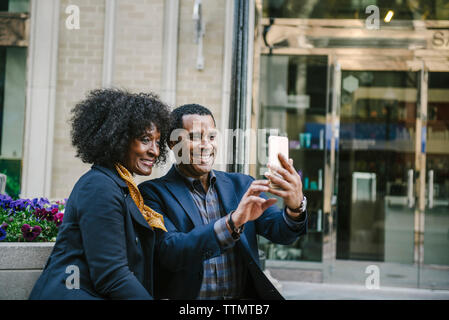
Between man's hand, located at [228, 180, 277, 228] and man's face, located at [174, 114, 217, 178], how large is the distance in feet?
1.64

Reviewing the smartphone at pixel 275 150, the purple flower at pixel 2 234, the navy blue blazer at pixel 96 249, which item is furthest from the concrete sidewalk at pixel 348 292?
the navy blue blazer at pixel 96 249

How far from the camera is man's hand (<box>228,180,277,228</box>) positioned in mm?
1908

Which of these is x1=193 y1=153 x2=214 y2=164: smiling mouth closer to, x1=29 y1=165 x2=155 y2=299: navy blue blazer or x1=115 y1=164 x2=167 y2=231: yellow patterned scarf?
x1=115 y1=164 x2=167 y2=231: yellow patterned scarf

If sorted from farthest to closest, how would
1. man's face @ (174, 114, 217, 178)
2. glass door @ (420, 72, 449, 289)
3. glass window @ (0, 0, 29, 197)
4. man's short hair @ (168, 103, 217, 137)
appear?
1. glass door @ (420, 72, 449, 289)
2. glass window @ (0, 0, 29, 197)
3. man's short hair @ (168, 103, 217, 137)
4. man's face @ (174, 114, 217, 178)

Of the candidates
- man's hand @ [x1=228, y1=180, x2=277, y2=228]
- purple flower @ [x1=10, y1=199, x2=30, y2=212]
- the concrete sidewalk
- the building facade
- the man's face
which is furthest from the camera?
the building facade

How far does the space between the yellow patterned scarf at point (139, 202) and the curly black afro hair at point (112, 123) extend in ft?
0.23

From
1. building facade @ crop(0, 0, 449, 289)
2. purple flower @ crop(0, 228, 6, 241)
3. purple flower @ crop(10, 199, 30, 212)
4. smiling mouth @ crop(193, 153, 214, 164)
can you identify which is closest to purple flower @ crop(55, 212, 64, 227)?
purple flower @ crop(0, 228, 6, 241)

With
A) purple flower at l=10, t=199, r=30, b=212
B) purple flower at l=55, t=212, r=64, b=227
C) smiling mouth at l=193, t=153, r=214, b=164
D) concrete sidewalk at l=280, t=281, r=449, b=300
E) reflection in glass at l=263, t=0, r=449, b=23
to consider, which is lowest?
concrete sidewalk at l=280, t=281, r=449, b=300

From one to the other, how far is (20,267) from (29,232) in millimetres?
295

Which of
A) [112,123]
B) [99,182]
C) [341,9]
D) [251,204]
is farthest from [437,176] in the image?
[99,182]

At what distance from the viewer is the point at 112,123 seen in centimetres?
218

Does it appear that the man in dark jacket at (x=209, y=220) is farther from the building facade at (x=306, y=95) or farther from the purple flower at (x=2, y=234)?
the building facade at (x=306, y=95)

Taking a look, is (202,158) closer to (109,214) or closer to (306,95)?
(109,214)

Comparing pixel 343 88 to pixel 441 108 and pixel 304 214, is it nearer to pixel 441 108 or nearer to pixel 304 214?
pixel 441 108
